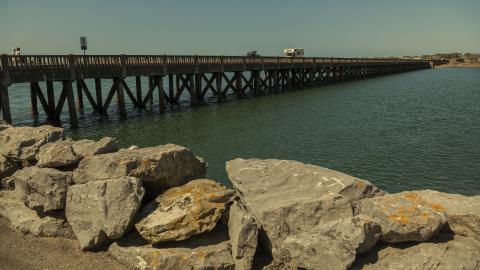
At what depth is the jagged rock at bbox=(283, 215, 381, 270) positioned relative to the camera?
5.50 m

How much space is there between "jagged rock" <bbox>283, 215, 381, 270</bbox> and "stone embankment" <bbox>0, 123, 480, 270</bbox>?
14 millimetres

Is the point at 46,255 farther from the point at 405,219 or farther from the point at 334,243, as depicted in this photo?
the point at 405,219

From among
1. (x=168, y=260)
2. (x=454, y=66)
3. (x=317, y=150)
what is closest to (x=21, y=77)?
(x=317, y=150)

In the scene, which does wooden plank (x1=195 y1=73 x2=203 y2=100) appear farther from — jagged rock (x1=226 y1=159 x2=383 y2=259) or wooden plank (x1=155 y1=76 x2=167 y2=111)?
jagged rock (x1=226 y1=159 x2=383 y2=259)

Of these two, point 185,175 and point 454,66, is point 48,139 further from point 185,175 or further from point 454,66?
point 454,66

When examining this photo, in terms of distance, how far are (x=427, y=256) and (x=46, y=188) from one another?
7.07 meters

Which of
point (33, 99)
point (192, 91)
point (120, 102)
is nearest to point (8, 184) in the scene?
point (120, 102)

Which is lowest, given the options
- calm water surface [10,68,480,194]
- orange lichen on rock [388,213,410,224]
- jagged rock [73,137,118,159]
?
calm water surface [10,68,480,194]

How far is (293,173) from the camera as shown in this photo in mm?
7828

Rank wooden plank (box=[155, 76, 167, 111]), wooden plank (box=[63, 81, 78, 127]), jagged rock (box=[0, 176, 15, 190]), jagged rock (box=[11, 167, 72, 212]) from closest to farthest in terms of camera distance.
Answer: jagged rock (box=[11, 167, 72, 212])
jagged rock (box=[0, 176, 15, 190])
wooden plank (box=[63, 81, 78, 127])
wooden plank (box=[155, 76, 167, 111])

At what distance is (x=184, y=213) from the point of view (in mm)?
6867

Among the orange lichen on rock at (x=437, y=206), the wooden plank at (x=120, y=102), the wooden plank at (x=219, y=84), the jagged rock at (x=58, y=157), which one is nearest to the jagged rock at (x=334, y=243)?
the orange lichen on rock at (x=437, y=206)

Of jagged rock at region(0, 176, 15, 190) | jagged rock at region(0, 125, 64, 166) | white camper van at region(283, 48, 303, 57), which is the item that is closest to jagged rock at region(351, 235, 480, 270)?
jagged rock at region(0, 125, 64, 166)

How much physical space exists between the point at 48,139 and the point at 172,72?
21675 mm
